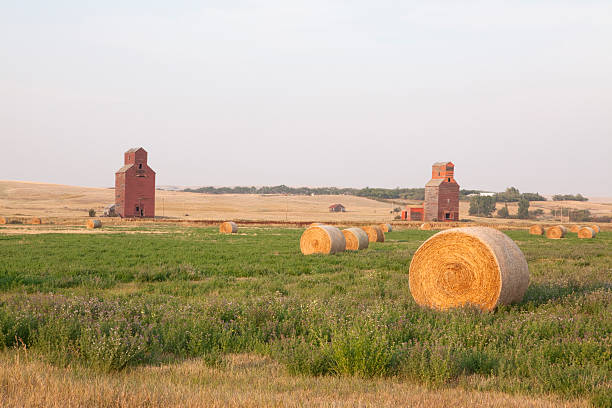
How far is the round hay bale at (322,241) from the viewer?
20938 mm

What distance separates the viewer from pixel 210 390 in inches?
184

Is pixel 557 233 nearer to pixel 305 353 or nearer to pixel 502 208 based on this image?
pixel 305 353

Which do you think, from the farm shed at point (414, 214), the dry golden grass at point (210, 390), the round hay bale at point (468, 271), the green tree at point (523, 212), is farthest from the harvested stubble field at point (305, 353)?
the green tree at point (523, 212)

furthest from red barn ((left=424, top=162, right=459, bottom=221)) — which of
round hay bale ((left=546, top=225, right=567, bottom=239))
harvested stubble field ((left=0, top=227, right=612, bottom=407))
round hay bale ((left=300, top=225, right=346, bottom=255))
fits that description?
harvested stubble field ((left=0, top=227, right=612, bottom=407))

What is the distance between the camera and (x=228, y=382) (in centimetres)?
508

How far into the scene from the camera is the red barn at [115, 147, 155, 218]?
69875 mm

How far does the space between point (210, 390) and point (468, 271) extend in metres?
6.25

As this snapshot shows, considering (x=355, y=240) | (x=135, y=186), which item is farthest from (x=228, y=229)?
(x=135, y=186)

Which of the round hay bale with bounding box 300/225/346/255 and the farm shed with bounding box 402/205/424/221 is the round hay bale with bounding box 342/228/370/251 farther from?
the farm shed with bounding box 402/205/424/221

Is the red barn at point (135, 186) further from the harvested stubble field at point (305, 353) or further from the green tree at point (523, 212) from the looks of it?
the green tree at point (523, 212)

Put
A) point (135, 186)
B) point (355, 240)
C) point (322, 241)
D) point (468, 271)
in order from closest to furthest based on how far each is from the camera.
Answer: point (468, 271) → point (322, 241) → point (355, 240) → point (135, 186)

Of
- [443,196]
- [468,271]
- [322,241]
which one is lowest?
[322,241]

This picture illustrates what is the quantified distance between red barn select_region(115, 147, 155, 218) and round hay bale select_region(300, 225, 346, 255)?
180ft

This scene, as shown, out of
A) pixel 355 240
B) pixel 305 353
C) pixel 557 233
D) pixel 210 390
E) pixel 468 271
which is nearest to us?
pixel 210 390
